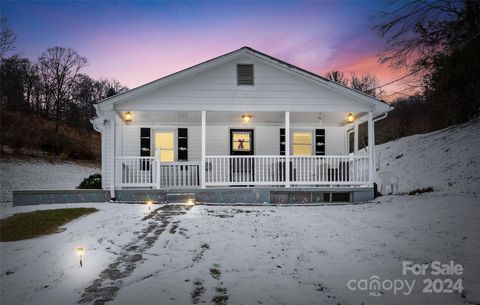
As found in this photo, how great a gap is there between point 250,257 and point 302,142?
1004cm

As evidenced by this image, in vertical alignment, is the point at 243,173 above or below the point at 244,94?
below

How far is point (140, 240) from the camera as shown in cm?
584

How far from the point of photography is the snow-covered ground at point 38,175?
811 inches

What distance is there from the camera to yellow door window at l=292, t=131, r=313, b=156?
1423 cm

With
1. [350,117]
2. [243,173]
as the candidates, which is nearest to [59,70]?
[243,173]

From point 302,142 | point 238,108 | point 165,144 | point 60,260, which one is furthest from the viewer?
point 302,142

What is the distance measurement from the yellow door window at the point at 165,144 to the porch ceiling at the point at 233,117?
582 millimetres

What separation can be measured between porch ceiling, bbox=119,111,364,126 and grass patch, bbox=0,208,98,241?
420cm

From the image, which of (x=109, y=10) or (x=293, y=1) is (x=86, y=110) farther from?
(x=293, y=1)

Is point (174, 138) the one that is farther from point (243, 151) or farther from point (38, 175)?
point (38, 175)

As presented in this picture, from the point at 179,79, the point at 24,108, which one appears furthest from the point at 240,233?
the point at 24,108

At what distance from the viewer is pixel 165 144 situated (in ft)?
44.4

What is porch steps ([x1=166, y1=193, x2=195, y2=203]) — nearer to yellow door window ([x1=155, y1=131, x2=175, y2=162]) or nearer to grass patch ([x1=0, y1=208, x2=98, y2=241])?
grass patch ([x1=0, y1=208, x2=98, y2=241])

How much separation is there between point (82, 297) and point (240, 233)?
332 centimetres
